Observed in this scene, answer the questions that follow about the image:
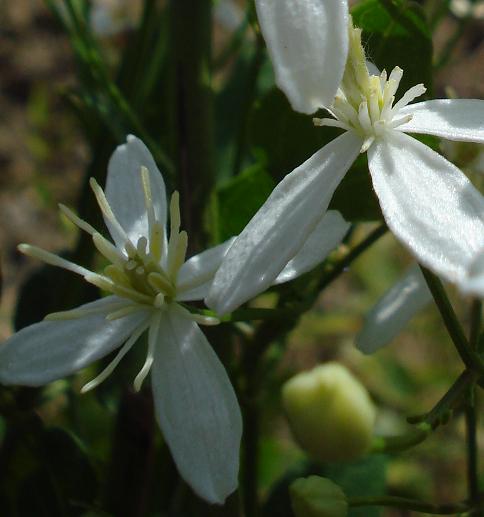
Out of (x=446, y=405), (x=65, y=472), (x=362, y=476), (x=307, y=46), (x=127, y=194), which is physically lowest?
(x=362, y=476)

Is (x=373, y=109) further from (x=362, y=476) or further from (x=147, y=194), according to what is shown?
(x=362, y=476)

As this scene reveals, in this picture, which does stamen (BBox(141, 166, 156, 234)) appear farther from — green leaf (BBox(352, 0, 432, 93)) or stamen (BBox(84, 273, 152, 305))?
green leaf (BBox(352, 0, 432, 93))

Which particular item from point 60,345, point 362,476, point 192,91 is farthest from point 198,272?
point 362,476

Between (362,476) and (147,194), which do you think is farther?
(362,476)

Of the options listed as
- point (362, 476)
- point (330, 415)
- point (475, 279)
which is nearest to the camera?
point (475, 279)

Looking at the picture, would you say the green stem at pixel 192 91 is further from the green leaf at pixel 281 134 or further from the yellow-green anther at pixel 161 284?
the yellow-green anther at pixel 161 284

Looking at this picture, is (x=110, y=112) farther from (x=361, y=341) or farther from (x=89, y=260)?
(x=361, y=341)
